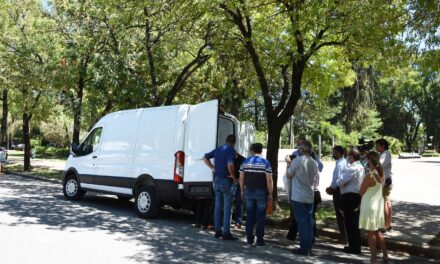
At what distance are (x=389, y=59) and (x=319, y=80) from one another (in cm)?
287

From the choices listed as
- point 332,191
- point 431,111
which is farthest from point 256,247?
point 431,111

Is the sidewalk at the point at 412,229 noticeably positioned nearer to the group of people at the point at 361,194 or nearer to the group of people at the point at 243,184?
the group of people at the point at 361,194

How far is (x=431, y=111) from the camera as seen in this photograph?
7669cm

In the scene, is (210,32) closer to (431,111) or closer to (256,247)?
(256,247)

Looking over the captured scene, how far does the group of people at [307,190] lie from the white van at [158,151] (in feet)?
2.81

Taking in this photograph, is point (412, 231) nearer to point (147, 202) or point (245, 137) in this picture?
point (245, 137)

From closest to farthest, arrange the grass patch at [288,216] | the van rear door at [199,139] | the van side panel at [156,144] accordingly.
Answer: the van rear door at [199,139]
the van side panel at [156,144]
the grass patch at [288,216]

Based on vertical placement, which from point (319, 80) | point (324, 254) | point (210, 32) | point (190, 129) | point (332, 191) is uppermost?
point (210, 32)

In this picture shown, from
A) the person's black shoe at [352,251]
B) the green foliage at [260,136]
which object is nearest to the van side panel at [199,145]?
the person's black shoe at [352,251]

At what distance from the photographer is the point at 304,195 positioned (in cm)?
737

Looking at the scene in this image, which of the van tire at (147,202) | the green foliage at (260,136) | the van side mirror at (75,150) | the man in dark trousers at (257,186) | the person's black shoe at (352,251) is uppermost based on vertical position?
the green foliage at (260,136)

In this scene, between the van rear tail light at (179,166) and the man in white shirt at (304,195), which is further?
the van rear tail light at (179,166)

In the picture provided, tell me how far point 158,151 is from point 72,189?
3.77 metres

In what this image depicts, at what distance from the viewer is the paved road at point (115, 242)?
6.57m
